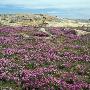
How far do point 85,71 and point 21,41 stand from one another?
1445cm

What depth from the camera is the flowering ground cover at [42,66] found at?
65.4 feet

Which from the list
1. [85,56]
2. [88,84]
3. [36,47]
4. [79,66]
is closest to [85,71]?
[79,66]

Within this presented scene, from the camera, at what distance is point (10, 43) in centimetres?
3428

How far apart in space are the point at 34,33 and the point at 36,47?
11547 mm

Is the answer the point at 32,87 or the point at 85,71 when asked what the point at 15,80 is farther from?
the point at 85,71

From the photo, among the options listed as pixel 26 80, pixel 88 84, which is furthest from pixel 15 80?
pixel 88 84

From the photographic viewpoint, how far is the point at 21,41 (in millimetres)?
36688

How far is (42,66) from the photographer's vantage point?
24641 mm

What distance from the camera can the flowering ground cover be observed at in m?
19.9

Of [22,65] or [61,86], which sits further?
[22,65]

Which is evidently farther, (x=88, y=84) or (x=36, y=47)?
(x=36, y=47)

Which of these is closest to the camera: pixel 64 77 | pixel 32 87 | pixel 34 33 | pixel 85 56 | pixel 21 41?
pixel 32 87

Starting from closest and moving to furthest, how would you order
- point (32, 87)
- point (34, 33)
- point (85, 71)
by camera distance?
point (32, 87)
point (85, 71)
point (34, 33)

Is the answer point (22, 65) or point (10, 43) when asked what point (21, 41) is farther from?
point (22, 65)
